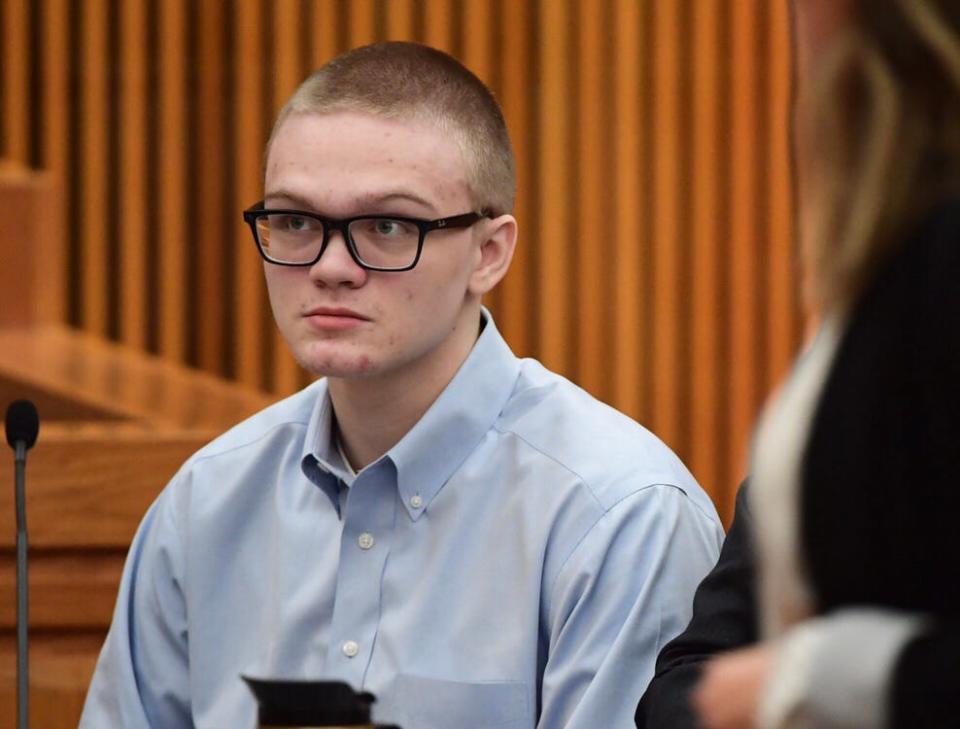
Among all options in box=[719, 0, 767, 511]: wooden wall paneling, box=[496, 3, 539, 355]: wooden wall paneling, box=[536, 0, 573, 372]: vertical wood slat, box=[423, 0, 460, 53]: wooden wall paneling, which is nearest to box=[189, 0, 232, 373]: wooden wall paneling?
box=[423, 0, 460, 53]: wooden wall paneling

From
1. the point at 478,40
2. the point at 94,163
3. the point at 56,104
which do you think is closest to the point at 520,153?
the point at 478,40

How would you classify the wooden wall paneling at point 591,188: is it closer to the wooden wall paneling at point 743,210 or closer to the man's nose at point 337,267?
the wooden wall paneling at point 743,210

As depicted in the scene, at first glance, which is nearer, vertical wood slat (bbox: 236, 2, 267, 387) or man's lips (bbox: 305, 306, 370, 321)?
man's lips (bbox: 305, 306, 370, 321)

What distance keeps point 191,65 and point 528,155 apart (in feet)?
3.12

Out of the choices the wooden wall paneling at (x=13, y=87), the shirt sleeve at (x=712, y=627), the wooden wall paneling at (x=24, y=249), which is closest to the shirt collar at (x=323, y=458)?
→ the shirt sleeve at (x=712, y=627)

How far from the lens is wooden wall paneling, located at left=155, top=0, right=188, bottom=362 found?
13.9ft

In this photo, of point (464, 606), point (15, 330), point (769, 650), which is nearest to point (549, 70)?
point (15, 330)

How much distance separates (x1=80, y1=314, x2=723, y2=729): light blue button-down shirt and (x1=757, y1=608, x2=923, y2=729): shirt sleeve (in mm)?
816

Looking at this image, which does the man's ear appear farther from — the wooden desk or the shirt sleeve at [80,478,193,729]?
the wooden desk

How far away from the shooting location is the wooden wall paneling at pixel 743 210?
4.29 metres

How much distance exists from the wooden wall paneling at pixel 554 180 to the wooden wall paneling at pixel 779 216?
550 mm

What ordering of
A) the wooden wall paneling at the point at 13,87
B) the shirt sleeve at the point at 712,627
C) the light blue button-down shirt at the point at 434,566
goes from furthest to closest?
the wooden wall paneling at the point at 13,87, the light blue button-down shirt at the point at 434,566, the shirt sleeve at the point at 712,627

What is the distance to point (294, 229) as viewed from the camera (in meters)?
1.86

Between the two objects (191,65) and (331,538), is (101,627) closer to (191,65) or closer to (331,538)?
(331,538)
